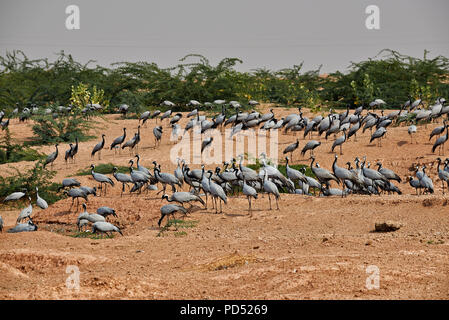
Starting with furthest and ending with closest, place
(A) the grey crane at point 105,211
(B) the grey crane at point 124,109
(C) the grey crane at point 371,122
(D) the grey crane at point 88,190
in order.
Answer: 1. (B) the grey crane at point 124,109
2. (C) the grey crane at point 371,122
3. (D) the grey crane at point 88,190
4. (A) the grey crane at point 105,211

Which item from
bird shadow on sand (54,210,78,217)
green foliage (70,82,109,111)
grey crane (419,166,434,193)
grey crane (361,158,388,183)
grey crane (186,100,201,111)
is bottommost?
bird shadow on sand (54,210,78,217)

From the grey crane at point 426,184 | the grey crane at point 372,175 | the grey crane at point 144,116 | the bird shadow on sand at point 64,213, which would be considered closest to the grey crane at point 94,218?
the bird shadow on sand at point 64,213

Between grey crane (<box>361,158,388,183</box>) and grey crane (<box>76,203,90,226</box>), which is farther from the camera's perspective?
grey crane (<box>361,158,388,183</box>)

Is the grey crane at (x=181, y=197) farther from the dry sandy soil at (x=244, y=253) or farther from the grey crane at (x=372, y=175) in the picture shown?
the grey crane at (x=372, y=175)

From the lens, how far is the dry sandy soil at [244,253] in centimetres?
795

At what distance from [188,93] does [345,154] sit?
48.5ft

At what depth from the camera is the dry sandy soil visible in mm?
7945

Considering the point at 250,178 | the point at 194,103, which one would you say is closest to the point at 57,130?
the point at 194,103

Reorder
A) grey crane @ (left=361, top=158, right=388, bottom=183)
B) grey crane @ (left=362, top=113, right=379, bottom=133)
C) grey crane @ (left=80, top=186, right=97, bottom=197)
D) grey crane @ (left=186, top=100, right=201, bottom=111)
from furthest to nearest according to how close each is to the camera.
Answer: grey crane @ (left=186, top=100, right=201, bottom=111), grey crane @ (left=362, top=113, right=379, bottom=133), grey crane @ (left=80, top=186, right=97, bottom=197), grey crane @ (left=361, top=158, right=388, bottom=183)

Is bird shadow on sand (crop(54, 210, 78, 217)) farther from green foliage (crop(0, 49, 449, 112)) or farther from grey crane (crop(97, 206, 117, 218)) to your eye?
green foliage (crop(0, 49, 449, 112))

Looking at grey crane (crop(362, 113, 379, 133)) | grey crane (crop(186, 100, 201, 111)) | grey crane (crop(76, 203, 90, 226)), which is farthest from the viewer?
grey crane (crop(186, 100, 201, 111))

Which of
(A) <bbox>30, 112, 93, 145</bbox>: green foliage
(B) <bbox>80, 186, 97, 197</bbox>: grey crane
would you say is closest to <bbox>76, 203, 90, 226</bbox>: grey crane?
(B) <bbox>80, 186, 97, 197</bbox>: grey crane
